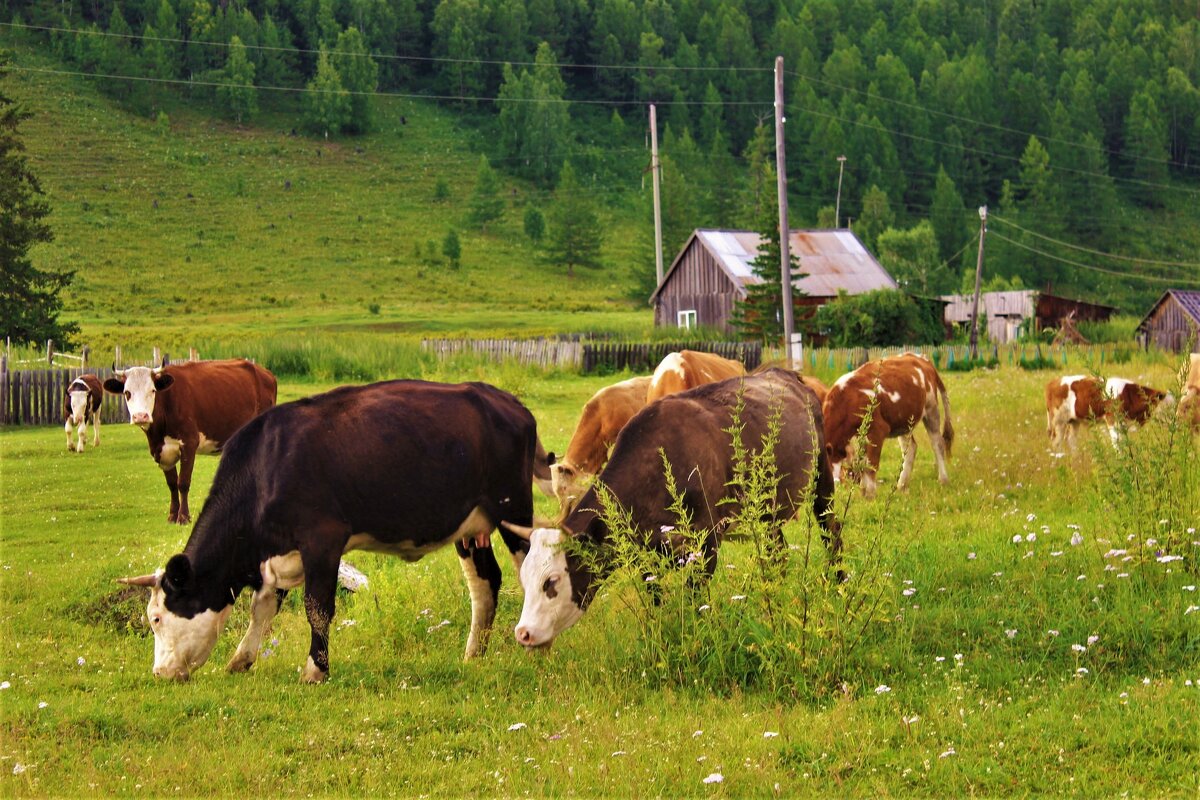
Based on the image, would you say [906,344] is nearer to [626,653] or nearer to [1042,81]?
[626,653]

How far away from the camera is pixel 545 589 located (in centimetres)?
764

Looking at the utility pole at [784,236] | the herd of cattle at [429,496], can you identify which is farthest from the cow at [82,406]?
the utility pole at [784,236]

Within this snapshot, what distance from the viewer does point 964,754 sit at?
19.1 feet

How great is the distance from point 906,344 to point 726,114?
342 ft

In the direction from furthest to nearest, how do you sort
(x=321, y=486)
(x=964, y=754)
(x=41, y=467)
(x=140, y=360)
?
(x=140, y=360), (x=41, y=467), (x=321, y=486), (x=964, y=754)

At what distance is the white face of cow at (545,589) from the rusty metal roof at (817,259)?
46914 millimetres

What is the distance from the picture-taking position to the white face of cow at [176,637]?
314 inches

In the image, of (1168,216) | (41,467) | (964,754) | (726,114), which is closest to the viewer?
(964,754)

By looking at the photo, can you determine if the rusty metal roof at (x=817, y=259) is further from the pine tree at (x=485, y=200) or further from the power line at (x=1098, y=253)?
the power line at (x=1098, y=253)

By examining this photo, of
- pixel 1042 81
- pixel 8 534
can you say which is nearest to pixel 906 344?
pixel 8 534

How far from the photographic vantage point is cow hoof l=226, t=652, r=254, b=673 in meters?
8.12

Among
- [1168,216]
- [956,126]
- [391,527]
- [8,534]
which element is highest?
[956,126]

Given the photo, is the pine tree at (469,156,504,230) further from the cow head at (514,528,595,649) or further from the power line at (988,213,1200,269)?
the cow head at (514,528,595,649)

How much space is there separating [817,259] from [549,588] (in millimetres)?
51335
